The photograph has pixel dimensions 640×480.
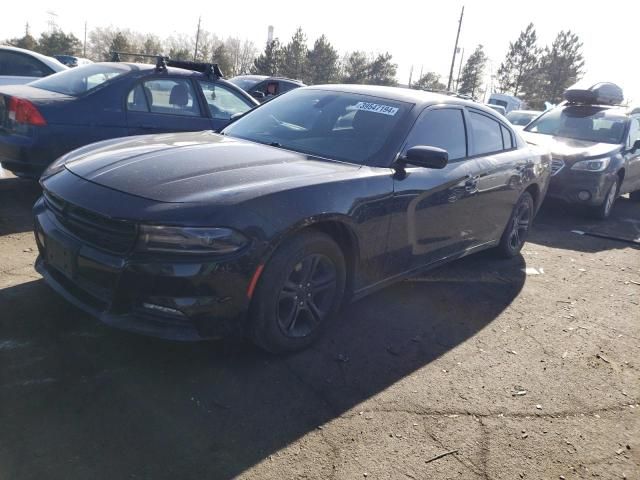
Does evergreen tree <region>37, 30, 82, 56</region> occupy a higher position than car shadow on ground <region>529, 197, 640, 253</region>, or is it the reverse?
evergreen tree <region>37, 30, 82, 56</region>

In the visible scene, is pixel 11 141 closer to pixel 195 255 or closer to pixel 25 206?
pixel 25 206

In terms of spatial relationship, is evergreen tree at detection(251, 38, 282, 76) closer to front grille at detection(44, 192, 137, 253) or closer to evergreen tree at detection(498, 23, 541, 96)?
evergreen tree at detection(498, 23, 541, 96)

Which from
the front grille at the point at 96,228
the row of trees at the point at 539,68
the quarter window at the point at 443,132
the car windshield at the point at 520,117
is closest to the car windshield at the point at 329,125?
the quarter window at the point at 443,132

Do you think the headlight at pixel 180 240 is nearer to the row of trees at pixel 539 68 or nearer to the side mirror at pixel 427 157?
the side mirror at pixel 427 157

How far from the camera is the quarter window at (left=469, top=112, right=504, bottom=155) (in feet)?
15.0

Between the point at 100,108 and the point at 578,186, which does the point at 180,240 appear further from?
the point at 578,186

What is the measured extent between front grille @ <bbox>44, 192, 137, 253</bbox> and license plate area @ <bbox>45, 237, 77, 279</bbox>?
9 centimetres

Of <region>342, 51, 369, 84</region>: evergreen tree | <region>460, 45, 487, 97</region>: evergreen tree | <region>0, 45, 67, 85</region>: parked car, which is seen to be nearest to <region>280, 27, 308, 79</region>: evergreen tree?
<region>342, 51, 369, 84</region>: evergreen tree

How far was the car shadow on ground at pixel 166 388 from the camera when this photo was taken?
87.7 inches

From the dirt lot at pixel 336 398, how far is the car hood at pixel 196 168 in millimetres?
936

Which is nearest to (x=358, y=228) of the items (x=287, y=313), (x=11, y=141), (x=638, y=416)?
(x=287, y=313)

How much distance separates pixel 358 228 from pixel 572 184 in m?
5.44

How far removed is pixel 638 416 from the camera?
119 inches

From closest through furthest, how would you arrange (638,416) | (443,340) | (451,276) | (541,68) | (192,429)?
(192,429)
(638,416)
(443,340)
(451,276)
(541,68)
